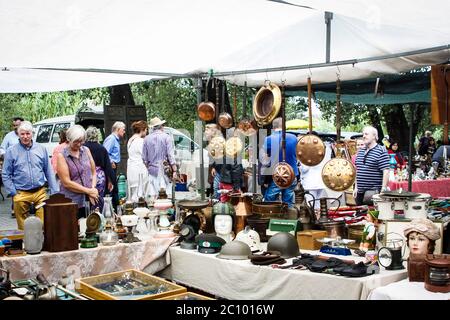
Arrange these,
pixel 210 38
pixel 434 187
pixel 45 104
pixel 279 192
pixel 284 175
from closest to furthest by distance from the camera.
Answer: pixel 284 175 < pixel 210 38 < pixel 279 192 < pixel 434 187 < pixel 45 104

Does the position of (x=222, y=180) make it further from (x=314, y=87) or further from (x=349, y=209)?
(x=349, y=209)

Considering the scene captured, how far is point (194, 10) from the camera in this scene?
151 inches

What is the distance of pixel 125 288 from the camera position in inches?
107

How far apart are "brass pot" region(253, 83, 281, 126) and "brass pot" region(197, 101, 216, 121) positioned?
92 centimetres

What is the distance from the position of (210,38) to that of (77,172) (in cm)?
166

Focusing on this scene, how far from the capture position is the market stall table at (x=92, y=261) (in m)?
3.00

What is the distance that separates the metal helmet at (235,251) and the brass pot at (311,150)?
1310mm

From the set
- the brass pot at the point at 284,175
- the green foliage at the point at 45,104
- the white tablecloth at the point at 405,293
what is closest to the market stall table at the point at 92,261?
the brass pot at the point at 284,175

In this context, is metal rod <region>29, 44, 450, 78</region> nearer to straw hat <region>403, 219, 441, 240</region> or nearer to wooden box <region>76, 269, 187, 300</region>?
straw hat <region>403, 219, 441, 240</region>

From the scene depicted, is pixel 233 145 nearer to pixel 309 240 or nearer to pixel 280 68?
pixel 280 68

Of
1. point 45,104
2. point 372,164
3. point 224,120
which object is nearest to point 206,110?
point 224,120

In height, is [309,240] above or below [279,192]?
below
